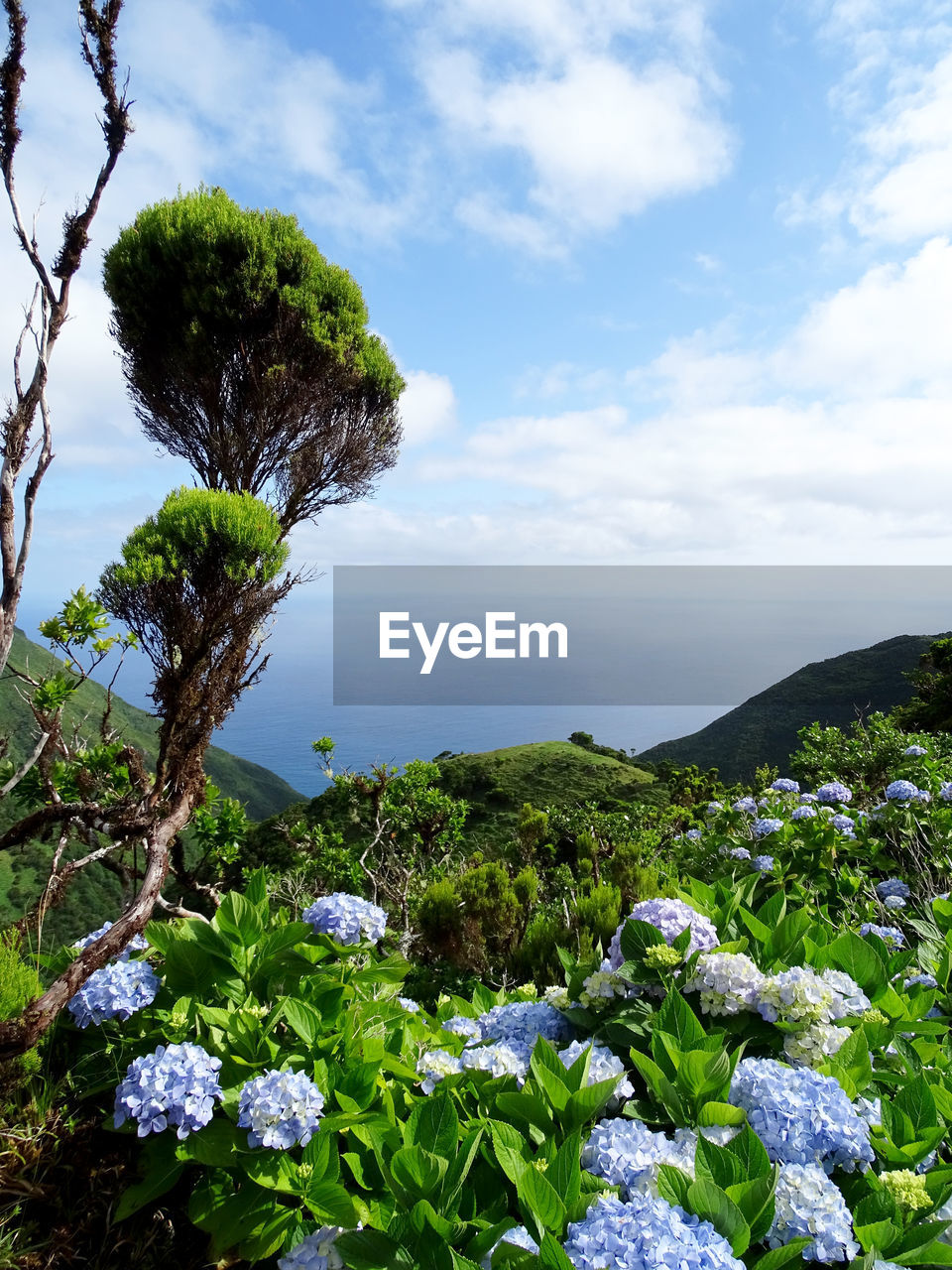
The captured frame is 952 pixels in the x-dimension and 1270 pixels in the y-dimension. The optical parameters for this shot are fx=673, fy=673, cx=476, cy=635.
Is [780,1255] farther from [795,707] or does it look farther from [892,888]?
[795,707]

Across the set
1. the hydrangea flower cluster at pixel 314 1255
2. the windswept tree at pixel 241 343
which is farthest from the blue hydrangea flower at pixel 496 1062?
the windswept tree at pixel 241 343

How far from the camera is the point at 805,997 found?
157cm

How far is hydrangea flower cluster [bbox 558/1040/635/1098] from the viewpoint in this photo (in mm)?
1468

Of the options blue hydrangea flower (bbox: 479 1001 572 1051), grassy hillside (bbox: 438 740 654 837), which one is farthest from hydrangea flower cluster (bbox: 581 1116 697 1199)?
grassy hillside (bbox: 438 740 654 837)

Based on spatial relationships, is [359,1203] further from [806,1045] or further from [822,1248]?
[806,1045]

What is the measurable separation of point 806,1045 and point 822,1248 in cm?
51

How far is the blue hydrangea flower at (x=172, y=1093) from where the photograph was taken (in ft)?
4.92

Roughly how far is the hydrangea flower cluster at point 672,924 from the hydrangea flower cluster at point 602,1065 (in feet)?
0.89

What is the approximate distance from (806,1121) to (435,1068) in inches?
33.5

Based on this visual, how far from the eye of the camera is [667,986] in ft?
5.60

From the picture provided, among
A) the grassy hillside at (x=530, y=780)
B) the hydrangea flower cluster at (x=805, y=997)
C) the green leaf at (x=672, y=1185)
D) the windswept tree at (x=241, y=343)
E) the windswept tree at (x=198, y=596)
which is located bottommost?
the grassy hillside at (x=530, y=780)

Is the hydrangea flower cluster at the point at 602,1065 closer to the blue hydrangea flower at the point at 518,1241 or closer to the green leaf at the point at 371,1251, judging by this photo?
the blue hydrangea flower at the point at 518,1241

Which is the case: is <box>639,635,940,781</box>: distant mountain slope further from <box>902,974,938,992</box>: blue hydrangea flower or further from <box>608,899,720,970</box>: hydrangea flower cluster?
<box>608,899,720,970</box>: hydrangea flower cluster

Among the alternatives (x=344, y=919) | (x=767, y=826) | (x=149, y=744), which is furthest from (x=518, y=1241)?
(x=149, y=744)
